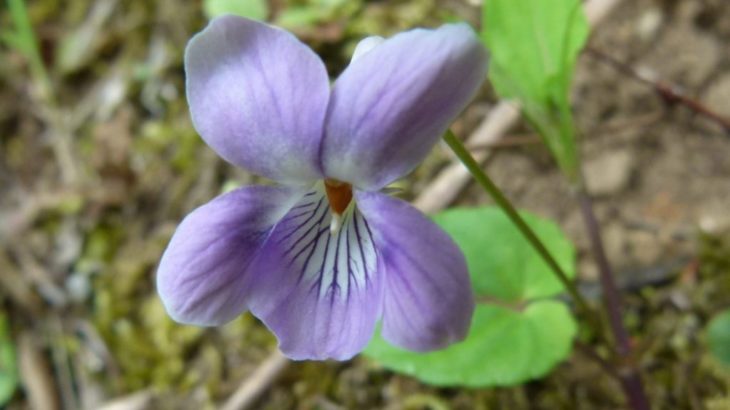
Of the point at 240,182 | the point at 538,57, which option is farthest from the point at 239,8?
the point at 538,57

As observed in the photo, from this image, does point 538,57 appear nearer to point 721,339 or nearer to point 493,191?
point 493,191

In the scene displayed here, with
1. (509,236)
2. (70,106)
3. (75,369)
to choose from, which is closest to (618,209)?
(509,236)

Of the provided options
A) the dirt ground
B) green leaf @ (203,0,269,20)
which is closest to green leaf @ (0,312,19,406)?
Result: the dirt ground

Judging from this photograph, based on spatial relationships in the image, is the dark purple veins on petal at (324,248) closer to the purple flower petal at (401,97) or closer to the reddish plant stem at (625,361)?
the purple flower petal at (401,97)

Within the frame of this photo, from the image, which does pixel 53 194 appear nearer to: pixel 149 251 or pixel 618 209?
pixel 149 251

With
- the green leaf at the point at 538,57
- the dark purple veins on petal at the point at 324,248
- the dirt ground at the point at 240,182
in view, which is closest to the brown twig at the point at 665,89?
the dirt ground at the point at 240,182

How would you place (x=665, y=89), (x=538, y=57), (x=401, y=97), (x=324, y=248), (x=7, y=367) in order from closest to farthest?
(x=401, y=97)
(x=324, y=248)
(x=538, y=57)
(x=665, y=89)
(x=7, y=367)

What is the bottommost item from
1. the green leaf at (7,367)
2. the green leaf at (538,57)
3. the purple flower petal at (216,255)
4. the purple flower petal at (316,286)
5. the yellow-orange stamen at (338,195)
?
the green leaf at (7,367)
